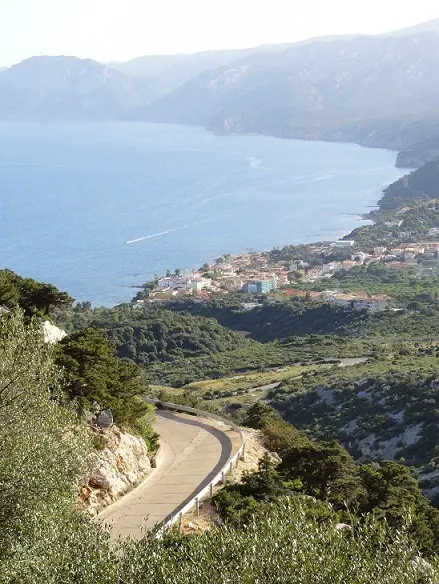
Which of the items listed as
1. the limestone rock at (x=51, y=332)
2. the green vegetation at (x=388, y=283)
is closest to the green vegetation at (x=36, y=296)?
the limestone rock at (x=51, y=332)

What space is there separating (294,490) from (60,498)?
4.23 metres

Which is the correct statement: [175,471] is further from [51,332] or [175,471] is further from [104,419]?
[51,332]

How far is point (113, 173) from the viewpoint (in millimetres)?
126062

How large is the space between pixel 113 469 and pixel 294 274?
55914 mm

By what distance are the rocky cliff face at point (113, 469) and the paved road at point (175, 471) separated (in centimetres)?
14

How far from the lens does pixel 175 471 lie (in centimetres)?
1369

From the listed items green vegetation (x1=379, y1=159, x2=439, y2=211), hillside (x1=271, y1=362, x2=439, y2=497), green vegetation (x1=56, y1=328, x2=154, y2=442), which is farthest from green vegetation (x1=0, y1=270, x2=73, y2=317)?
green vegetation (x1=379, y1=159, x2=439, y2=211)

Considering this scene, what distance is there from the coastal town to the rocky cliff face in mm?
38456

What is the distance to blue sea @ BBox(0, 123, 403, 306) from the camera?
73.2 metres

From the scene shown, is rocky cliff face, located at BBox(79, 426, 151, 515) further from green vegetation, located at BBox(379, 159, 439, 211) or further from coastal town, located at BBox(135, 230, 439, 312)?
green vegetation, located at BBox(379, 159, 439, 211)

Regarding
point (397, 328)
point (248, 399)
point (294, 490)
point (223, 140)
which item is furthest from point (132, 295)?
point (223, 140)

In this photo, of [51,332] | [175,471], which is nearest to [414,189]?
[51,332]

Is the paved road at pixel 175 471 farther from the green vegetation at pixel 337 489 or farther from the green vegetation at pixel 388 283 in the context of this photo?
the green vegetation at pixel 388 283

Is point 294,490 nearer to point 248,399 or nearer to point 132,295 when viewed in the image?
point 248,399
